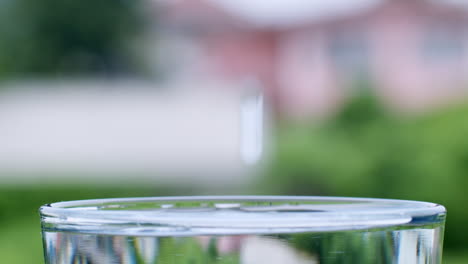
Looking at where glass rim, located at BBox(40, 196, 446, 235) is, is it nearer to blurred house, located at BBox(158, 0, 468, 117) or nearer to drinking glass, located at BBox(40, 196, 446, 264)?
drinking glass, located at BBox(40, 196, 446, 264)

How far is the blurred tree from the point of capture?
1859 centimetres

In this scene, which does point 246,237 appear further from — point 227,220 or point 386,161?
point 386,161

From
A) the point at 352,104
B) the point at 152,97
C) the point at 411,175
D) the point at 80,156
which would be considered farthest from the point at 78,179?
the point at 411,175

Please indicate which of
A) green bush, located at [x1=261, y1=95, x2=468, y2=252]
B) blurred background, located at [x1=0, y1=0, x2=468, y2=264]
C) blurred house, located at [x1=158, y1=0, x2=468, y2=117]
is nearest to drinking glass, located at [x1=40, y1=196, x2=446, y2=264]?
blurred background, located at [x1=0, y1=0, x2=468, y2=264]

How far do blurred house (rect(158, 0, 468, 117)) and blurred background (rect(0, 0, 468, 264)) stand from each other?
1.4 inches

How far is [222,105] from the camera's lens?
11.6 meters

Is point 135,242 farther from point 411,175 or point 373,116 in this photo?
point 373,116

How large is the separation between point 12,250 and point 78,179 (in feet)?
14.1

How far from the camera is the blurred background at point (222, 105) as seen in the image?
7.96 m

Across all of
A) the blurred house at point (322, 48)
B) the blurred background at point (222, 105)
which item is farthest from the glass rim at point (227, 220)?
the blurred house at point (322, 48)

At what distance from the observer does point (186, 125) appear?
11406 millimetres

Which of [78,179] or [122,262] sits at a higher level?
[122,262]

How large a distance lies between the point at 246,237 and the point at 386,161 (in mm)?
7503

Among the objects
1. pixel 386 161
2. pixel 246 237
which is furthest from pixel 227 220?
pixel 386 161
